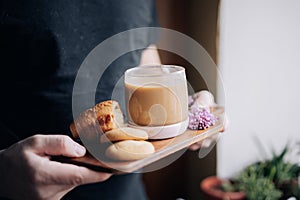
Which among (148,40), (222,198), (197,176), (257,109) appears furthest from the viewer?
(197,176)

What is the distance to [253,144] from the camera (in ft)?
4.50

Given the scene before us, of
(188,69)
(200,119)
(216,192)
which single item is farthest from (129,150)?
(188,69)

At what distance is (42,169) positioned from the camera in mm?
518

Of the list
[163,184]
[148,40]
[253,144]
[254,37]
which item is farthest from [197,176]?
[148,40]

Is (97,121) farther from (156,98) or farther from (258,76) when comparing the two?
(258,76)

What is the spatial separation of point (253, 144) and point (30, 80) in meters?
0.90

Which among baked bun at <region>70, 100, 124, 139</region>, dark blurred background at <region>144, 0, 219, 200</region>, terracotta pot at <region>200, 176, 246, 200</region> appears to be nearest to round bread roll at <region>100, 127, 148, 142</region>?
baked bun at <region>70, 100, 124, 139</region>

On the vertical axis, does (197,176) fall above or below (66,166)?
below

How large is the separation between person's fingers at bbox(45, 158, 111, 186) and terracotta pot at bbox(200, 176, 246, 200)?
0.76m

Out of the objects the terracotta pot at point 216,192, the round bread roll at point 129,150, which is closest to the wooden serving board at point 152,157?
the round bread roll at point 129,150

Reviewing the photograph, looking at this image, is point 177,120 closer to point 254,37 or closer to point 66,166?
point 66,166

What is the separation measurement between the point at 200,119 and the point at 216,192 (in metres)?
0.69

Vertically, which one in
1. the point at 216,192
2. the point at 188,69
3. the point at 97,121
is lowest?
the point at 216,192

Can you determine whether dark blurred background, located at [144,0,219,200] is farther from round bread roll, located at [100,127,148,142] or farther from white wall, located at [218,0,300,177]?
round bread roll, located at [100,127,148,142]
